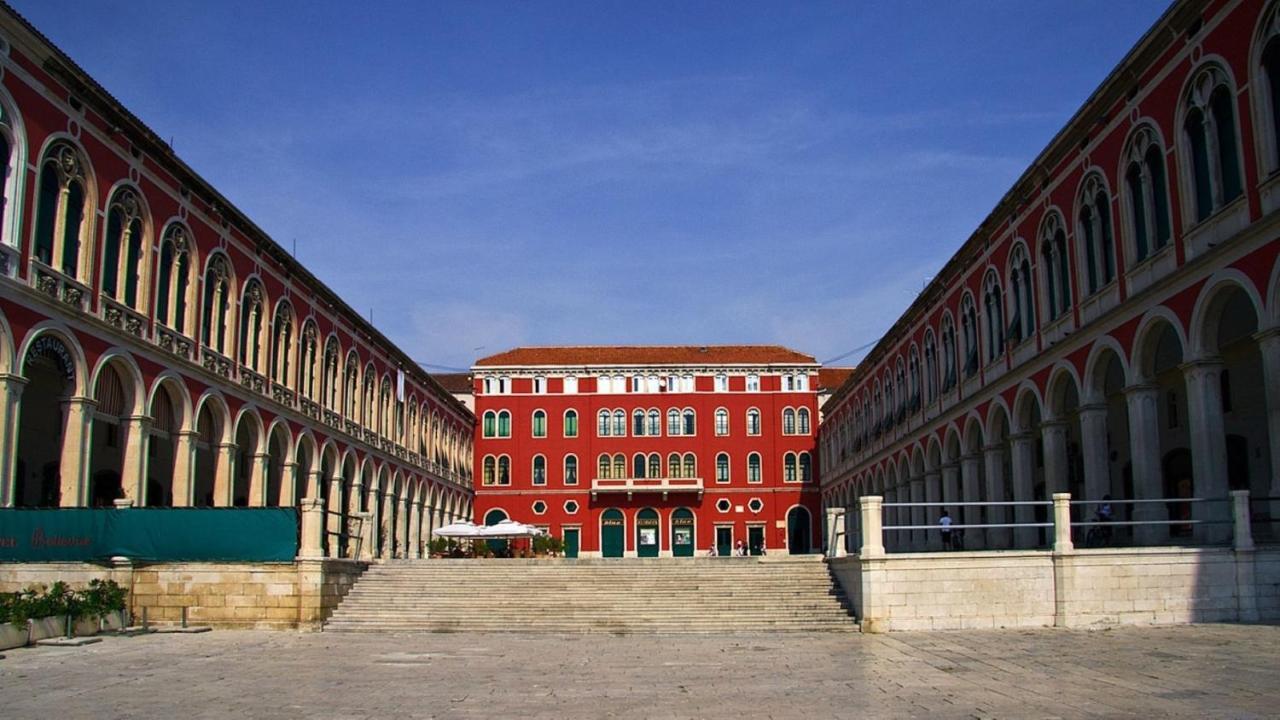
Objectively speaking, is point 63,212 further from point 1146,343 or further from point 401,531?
point 401,531

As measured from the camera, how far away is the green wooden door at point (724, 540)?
233ft

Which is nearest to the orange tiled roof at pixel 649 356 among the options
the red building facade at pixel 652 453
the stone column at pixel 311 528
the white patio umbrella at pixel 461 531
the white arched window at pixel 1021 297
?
the red building facade at pixel 652 453

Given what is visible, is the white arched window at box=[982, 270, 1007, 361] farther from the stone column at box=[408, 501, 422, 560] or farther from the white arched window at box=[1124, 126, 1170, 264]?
the stone column at box=[408, 501, 422, 560]

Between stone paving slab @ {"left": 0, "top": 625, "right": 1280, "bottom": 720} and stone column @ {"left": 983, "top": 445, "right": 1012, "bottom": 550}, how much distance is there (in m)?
14.3

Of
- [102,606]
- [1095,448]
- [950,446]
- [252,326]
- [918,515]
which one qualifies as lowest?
[102,606]

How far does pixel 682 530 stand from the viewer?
71.4 meters

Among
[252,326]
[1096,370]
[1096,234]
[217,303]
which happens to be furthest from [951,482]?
[217,303]

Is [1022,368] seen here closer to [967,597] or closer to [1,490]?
[967,597]

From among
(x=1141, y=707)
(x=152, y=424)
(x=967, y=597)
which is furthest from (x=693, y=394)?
(x=1141, y=707)

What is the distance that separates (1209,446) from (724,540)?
50.0 meters

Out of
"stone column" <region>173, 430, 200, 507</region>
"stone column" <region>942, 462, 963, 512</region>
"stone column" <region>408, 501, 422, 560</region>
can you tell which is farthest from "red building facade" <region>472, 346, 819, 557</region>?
"stone column" <region>173, 430, 200, 507</region>

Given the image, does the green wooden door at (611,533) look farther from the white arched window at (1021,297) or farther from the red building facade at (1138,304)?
the white arched window at (1021,297)

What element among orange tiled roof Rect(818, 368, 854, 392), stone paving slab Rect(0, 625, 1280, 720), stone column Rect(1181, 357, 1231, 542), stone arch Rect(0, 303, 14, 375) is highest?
orange tiled roof Rect(818, 368, 854, 392)

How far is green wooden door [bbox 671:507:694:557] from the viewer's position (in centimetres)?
7094
